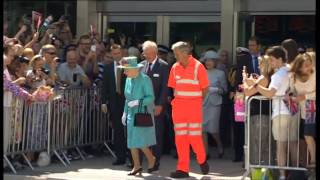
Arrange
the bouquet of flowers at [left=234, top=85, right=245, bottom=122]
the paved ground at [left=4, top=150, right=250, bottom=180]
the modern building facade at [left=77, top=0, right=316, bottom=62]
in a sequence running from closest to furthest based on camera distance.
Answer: the bouquet of flowers at [left=234, top=85, right=245, bottom=122], the paved ground at [left=4, top=150, right=250, bottom=180], the modern building facade at [left=77, top=0, right=316, bottom=62]

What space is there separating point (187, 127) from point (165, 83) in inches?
32.5

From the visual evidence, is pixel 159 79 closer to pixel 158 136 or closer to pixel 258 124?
pixel 158 136

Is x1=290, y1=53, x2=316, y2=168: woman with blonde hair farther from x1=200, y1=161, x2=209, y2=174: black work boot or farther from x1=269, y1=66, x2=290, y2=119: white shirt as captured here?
x1=200, y1=161, x2=209, y2=174: black work boot

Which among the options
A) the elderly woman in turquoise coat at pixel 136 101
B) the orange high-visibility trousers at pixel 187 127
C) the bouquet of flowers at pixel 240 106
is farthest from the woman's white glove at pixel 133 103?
the bouquet of flowers at pixel 240 106

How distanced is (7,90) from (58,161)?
5.48ft

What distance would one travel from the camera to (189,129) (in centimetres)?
957

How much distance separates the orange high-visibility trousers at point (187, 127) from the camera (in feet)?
31.2

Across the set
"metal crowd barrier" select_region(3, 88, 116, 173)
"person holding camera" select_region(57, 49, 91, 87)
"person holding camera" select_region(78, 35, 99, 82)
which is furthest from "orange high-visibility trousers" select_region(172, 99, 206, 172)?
"person holding camera" select_region(78, 35, 99, 82)

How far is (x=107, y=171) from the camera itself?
407 inches

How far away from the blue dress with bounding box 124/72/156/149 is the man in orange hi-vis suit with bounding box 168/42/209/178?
38cm

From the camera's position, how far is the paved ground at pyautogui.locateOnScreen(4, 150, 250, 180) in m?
9.79

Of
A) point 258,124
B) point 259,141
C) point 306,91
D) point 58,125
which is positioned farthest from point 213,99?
point 306,91

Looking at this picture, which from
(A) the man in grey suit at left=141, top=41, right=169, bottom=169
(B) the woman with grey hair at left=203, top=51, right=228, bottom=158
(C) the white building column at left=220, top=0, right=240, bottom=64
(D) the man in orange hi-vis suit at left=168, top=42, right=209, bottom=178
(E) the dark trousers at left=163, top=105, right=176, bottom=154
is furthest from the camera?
(C) the white building column at left=220, top=0, right=240, bottom=64

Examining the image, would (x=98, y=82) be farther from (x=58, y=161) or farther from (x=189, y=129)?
(x=189, y=129)
